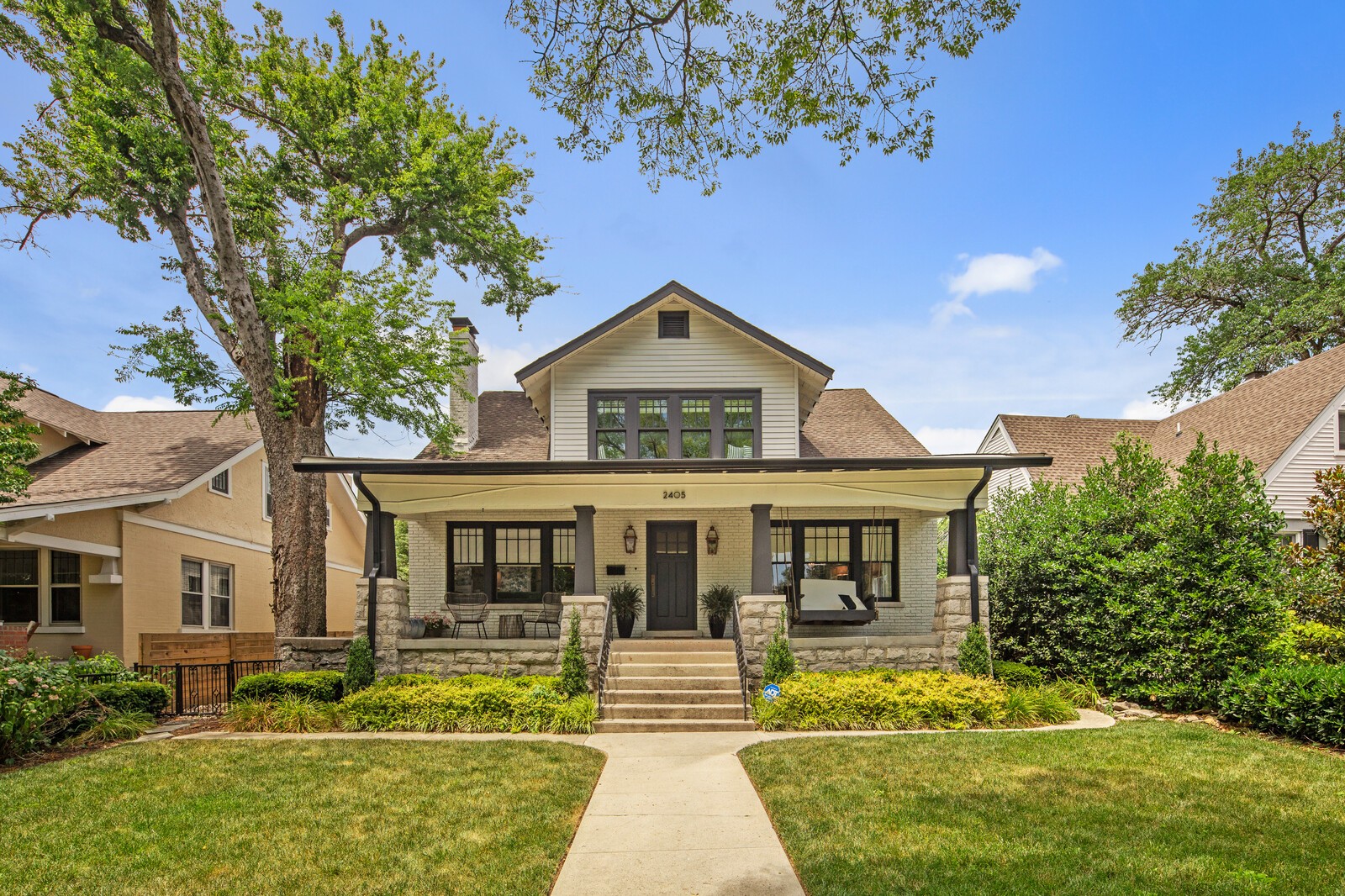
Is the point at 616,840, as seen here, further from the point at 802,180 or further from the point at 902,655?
the point at 902,655

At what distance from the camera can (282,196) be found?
1495 centimetres

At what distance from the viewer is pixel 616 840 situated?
17.7 ft

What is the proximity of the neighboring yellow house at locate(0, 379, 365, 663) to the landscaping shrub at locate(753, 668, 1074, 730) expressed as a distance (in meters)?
10.8

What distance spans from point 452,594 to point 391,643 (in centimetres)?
214

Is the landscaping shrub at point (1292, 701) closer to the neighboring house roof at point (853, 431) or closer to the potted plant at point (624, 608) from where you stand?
the neighboring house roof at point (853, 431)

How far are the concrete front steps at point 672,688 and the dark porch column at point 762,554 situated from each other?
1144mm

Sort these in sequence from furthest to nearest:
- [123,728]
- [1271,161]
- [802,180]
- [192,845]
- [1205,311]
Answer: [1205,311] < [1271,161] < [123,728] < [802,180] < [192,845]

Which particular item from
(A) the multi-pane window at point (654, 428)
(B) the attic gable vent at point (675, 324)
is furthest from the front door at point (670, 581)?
(B) the attic gable vent at point (675, 324)

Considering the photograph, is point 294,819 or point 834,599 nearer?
point 294,819

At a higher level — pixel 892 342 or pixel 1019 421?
pixel 892 342

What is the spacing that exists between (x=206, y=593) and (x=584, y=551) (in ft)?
31.1

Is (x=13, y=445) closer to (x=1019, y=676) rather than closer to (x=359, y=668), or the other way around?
(x=359, y=668)

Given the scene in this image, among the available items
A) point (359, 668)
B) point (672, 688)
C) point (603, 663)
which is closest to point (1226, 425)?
point (672, 688)

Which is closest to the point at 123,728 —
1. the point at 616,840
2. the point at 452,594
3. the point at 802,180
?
the point at 452,594
